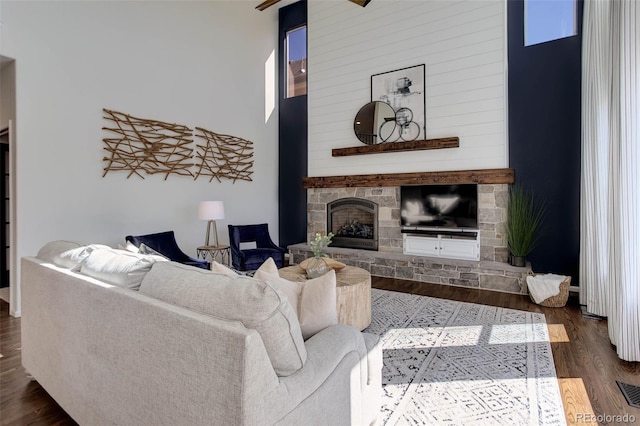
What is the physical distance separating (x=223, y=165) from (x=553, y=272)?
5072mm

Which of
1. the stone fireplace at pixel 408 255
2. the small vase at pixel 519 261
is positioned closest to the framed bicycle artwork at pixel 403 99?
the stone fireplace at pixel 408 255

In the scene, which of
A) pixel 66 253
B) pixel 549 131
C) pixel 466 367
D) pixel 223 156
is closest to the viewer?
pixel 66 253

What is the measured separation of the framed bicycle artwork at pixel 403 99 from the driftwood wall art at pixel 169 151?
2.50 meters

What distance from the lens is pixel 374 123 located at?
18.8 feet

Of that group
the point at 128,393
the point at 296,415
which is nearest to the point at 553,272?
the point at 296,415

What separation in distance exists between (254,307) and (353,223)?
493cm

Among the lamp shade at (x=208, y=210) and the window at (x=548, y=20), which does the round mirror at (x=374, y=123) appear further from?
the lamp shade at (x=208, y=210)

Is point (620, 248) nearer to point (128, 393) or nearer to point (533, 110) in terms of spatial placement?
point (533, 110)

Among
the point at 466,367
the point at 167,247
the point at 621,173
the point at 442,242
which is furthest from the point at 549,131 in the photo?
the point at 167,247

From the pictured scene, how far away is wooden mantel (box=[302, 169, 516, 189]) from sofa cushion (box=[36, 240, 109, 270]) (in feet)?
14.0

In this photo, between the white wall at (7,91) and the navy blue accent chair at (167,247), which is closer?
the white wall at (7,91)

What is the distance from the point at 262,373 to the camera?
42.3 inches

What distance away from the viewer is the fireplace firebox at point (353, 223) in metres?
5.79

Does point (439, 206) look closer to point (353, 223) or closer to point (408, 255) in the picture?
point (408, 255)
